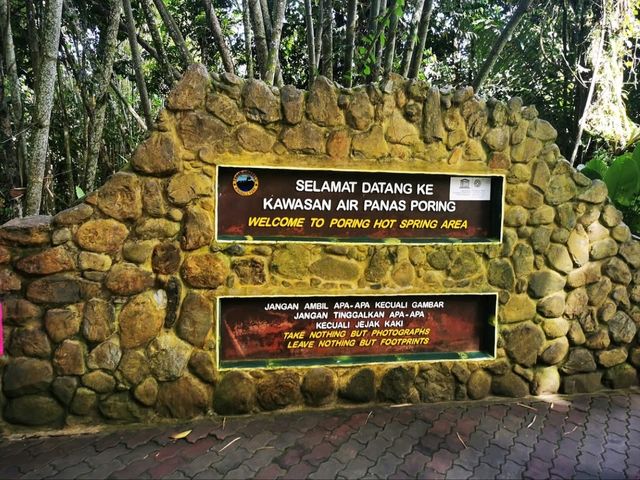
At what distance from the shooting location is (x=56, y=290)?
2.98 m

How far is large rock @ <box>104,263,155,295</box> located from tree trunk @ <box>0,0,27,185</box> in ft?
8.28

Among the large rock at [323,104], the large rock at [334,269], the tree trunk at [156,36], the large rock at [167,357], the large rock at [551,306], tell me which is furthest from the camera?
the tree trunk at [156,36]

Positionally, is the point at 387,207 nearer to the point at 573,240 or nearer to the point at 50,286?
the point at 573,240

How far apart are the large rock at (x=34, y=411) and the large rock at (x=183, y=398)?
0.61 meters

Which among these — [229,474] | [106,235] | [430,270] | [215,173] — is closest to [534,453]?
[430,270]

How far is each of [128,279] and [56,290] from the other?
414mm

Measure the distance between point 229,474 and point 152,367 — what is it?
2.82ft

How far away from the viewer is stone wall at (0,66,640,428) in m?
3.01

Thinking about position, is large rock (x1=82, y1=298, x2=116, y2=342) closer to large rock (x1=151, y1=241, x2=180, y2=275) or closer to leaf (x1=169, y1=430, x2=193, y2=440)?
large rock (x1=151, y1=241, x2=180, y2=275)

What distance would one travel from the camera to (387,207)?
3.44m

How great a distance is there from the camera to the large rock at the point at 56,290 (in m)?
2.96

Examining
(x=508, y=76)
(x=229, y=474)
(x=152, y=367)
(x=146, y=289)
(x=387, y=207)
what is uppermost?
(x=508, y=76)

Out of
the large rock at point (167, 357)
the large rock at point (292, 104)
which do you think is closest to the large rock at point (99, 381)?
the large rock at point (167, 357)

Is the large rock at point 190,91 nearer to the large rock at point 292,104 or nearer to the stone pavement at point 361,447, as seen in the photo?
the large rock at point 292,104
